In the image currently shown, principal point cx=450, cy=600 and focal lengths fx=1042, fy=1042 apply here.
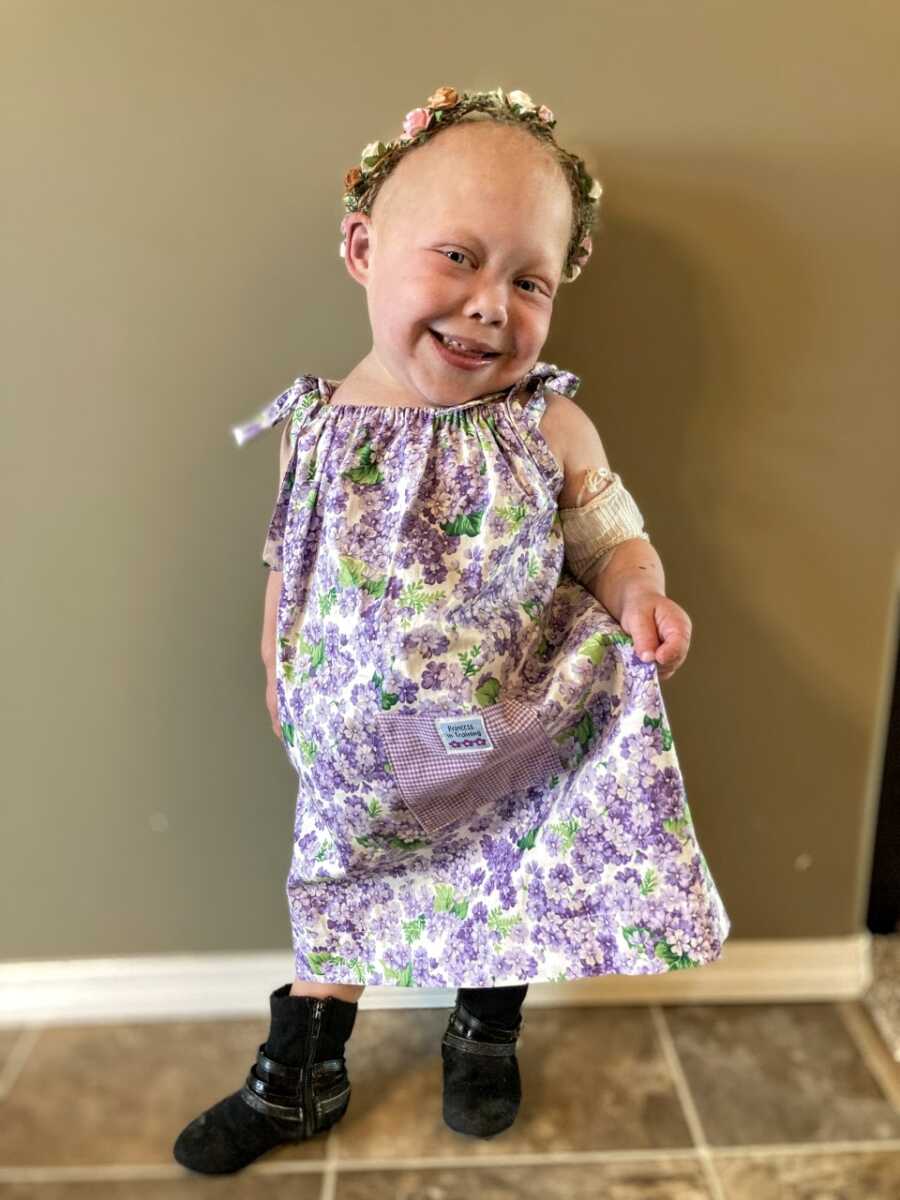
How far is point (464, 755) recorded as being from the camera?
0.94m

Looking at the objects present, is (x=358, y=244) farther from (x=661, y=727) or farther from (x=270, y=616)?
(x=661, y=727)

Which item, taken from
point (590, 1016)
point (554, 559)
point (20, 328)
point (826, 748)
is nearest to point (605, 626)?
point (554, 559)

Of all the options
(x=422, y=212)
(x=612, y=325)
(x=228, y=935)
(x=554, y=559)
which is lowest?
(x=228, y=935)

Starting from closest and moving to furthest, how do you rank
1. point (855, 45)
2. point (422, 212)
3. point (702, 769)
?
point (422, 212) → point (855, 45) → point (702, 769)

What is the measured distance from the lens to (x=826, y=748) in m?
1.26

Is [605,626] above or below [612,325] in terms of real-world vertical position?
below

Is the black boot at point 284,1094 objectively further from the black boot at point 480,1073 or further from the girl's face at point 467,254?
the girl's face at point 467,254

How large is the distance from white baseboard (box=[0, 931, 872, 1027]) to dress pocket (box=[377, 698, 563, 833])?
41 cm

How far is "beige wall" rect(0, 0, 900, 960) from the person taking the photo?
1053 millimetres

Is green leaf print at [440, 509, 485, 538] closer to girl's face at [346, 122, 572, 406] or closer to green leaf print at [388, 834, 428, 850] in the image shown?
girl's face at [346, 122, 572, 406]

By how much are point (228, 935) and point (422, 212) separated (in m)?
0.86

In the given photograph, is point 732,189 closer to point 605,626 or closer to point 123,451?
point 605,626

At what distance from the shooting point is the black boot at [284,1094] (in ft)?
3.45

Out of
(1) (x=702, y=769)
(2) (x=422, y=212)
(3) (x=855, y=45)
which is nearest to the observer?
(2) (x=422, y=212)
